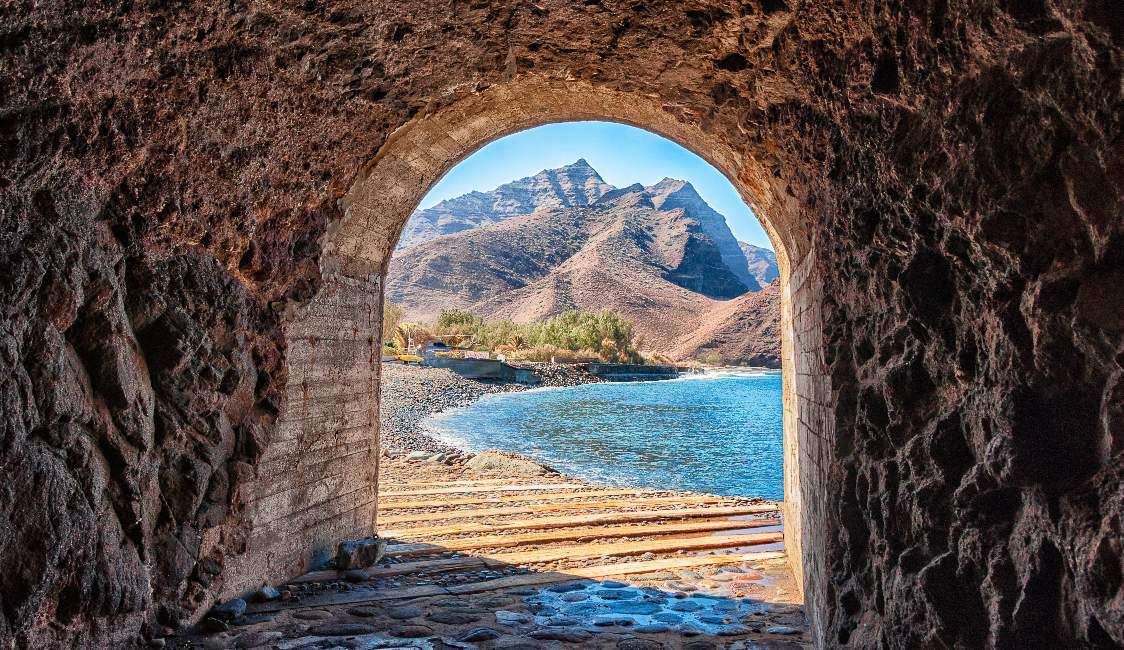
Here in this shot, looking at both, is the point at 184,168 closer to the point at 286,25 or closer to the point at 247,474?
the point at 286,25

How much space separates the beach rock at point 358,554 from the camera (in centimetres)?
515

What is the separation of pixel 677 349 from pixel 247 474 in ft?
312

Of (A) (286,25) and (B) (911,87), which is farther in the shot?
(A) (286,25)

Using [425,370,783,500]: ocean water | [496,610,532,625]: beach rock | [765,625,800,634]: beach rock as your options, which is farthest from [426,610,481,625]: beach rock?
[425,370,783,500]: ocean water

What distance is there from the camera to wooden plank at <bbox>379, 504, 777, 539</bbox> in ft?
20.9

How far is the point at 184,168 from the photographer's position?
3.35m

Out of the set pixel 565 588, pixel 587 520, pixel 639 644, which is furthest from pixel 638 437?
pixel 639 644

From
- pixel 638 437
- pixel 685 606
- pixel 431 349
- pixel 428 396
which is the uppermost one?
pixel 431 349

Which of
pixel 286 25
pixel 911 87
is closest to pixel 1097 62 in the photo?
pixel 911 87

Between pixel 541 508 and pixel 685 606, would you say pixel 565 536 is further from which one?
pixel 685 606

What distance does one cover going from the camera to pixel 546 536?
246 inches

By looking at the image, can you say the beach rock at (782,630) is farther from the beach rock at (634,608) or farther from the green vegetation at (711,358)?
the green vegetation at (711,358)

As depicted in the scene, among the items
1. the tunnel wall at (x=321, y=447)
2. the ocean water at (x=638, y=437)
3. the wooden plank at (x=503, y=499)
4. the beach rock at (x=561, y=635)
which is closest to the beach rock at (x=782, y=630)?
the beach rock at (x=561, y=635)

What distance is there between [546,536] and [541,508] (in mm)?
1109
